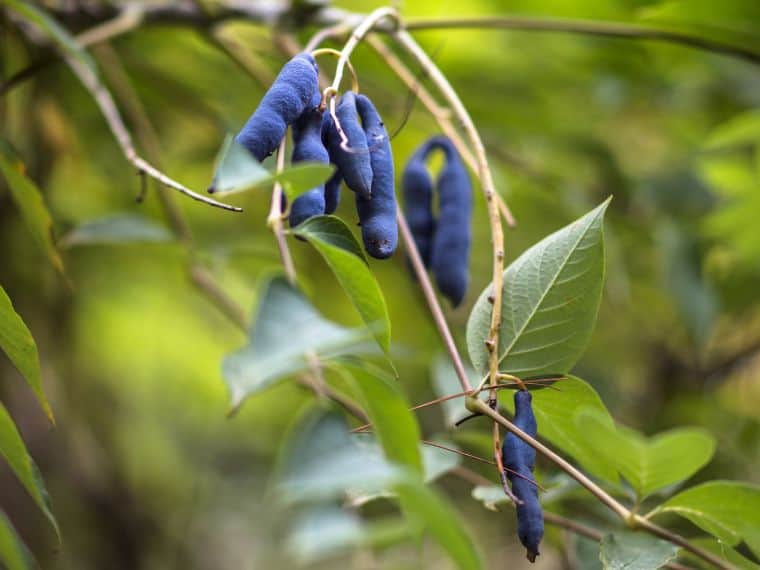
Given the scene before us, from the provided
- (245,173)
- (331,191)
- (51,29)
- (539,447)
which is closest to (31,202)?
(51,29)

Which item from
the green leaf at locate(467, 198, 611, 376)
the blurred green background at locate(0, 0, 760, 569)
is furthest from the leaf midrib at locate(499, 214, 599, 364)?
the blurred green background at locate(0, 0, 760, 569)

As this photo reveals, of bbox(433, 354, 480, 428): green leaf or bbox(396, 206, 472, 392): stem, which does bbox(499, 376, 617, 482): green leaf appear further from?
bbox(433, 354, 480, 428): green leaf

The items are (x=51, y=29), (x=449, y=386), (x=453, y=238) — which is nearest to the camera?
(x=453, y=238)

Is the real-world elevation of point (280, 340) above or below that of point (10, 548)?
above

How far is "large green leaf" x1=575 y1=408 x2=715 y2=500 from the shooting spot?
620mm

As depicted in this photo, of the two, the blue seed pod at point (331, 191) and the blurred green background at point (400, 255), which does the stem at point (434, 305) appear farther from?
the blurred green background at point (400, 255)

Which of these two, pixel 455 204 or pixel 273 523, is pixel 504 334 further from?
pixel 273 523

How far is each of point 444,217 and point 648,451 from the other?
0.95 ft

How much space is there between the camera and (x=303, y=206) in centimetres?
64

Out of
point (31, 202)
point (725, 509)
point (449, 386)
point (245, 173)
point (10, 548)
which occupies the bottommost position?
point (449, 386)

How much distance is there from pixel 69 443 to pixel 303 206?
1349mm

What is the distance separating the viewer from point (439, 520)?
506 millimetres

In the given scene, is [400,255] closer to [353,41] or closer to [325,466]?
[353,41]

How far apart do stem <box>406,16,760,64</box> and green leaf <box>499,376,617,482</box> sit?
50 centimetres
